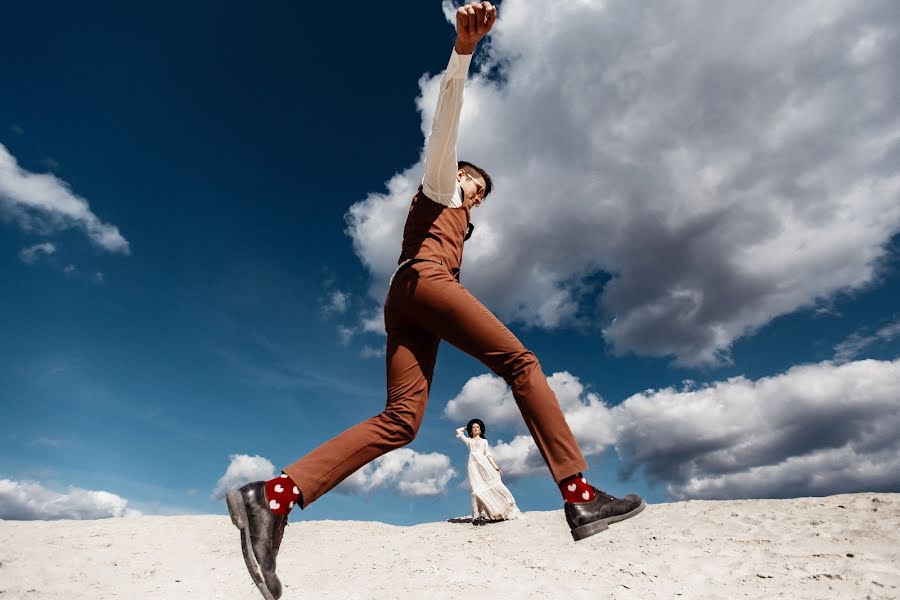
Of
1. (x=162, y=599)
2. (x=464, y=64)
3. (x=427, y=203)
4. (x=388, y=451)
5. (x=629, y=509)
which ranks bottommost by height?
(x=629, y=509)

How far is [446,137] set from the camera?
Result: 2.84m

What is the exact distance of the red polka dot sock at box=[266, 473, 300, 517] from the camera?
267cm

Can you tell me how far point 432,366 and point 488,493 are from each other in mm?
9842

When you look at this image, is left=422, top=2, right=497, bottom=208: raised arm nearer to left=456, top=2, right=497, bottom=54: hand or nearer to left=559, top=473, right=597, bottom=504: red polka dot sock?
left=456, top=2, right=497, bottom=54: hand

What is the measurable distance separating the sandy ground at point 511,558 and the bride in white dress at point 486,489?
638 mm

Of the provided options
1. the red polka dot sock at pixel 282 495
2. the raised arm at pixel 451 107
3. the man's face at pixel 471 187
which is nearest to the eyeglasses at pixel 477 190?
the man's face at pixel 471 187

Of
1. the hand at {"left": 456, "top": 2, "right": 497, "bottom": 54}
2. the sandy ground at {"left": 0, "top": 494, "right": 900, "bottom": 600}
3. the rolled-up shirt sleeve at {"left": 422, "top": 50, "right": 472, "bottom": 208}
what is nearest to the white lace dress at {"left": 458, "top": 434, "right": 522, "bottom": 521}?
the sandy ground at {"left": 0, "top": 494, "right": 900, "bottom": 600}

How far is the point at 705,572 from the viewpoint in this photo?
24.7ft

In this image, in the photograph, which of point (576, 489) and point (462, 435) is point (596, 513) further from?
point (462, 435)

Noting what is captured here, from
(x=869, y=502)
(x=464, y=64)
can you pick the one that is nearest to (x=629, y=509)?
(x=464, y=64)

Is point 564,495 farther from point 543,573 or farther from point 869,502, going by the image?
point 869,502

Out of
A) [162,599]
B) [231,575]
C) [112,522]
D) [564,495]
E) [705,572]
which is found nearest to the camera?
[564,495]

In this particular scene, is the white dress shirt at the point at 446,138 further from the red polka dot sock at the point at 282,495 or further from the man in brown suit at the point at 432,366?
the red polka dot sock at the point at 282,495

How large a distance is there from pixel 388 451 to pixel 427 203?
136 cm
